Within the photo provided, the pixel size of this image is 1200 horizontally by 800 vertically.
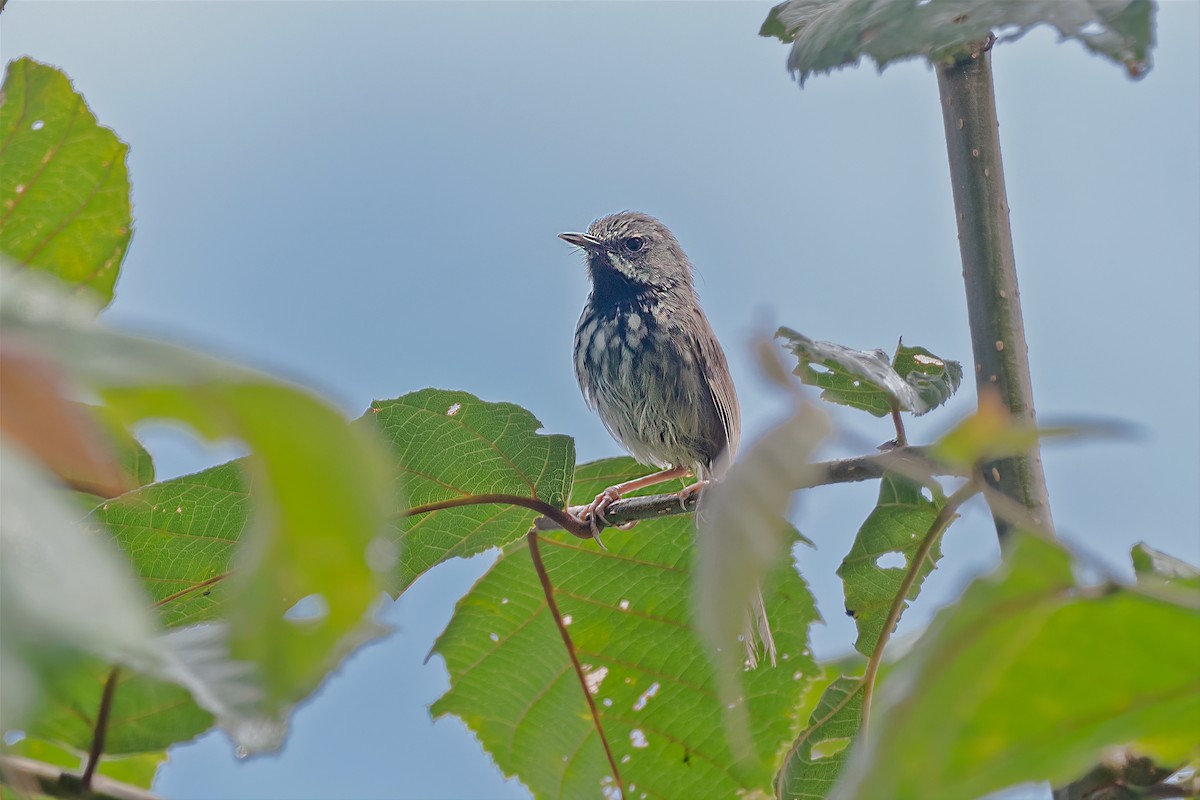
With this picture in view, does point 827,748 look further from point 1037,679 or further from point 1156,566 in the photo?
point 1037,679

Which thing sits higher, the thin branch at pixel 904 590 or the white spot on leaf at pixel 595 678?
the thin branch at pixel 904 590

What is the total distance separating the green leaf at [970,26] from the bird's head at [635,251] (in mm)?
4534

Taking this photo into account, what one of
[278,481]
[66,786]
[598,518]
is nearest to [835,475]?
[598,518]

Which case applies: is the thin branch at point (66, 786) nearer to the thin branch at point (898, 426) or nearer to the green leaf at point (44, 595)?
the green leaf at point (44, 595)

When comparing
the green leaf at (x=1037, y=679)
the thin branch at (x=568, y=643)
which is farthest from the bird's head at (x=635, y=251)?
the green leaf at (x=1037, y=679)

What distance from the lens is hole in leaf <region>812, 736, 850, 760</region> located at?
235cm

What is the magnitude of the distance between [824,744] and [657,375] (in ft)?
11.0

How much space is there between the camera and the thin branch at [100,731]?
1.13 metres

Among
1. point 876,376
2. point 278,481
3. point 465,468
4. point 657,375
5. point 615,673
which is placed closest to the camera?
point 278,481

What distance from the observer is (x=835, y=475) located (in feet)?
6.30

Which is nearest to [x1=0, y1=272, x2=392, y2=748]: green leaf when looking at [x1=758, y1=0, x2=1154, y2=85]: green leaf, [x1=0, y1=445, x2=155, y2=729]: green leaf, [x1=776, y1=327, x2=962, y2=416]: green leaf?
[x1=0, y1=445, x2=155, y2=729]: green leaf

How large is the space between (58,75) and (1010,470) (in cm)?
190

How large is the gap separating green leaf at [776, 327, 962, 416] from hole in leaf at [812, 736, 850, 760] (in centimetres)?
67

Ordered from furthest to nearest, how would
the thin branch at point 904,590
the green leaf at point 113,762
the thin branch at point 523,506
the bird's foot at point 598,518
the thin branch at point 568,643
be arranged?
1. the thin branch at point 568,643
2. the bird's foot at point 598,518
3. the thin branch at point 523,506
4. the green leaf at point 113,762
5. the thin branch at point 904,590
